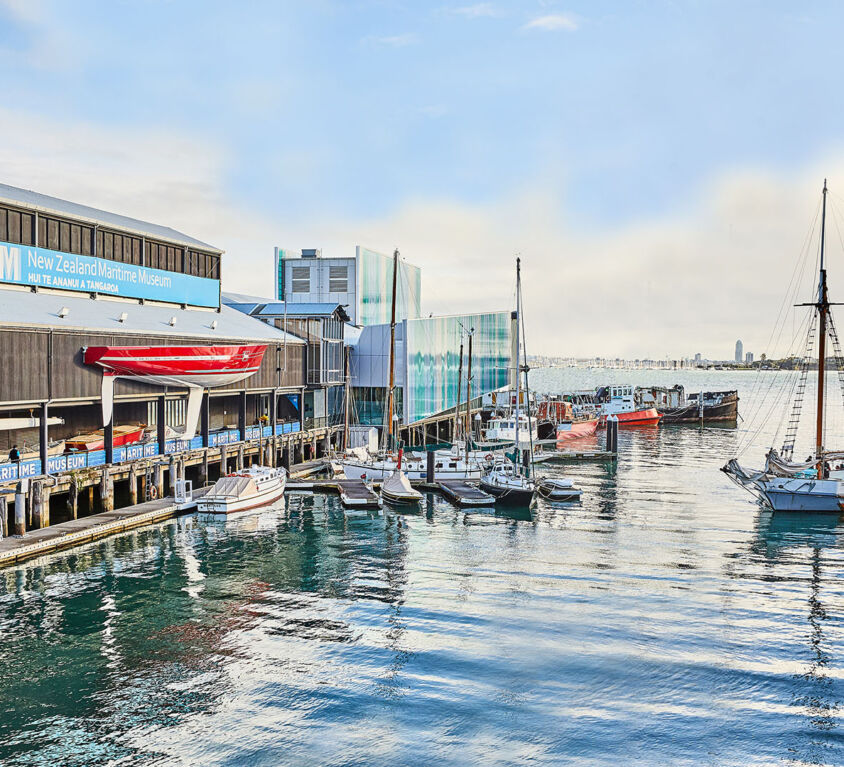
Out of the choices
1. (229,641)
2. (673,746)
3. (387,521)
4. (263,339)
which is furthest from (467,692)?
(263,339)

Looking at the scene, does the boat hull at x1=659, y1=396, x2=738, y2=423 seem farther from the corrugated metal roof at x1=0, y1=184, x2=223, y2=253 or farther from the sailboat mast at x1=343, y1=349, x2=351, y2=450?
the corrugated metal roof at x1=0, y1=184, x2=223, y2=253

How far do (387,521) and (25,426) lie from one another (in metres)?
22.5

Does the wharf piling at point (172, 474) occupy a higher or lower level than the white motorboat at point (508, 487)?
higher

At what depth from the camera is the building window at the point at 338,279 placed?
93000 mm

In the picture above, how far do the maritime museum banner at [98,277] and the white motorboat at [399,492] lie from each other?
2430 centimetres

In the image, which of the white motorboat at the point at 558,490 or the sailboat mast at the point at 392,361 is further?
the sailboat mast at the point at 392,361

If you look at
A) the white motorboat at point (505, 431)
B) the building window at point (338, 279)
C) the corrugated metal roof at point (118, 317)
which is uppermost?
the building window at point (338, 279)

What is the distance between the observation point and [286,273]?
3752 inches

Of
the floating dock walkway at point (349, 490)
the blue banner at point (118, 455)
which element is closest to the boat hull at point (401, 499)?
the floating dock walkway at point (349, 490)

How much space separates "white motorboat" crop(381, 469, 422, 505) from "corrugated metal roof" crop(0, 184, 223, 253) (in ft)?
89.3

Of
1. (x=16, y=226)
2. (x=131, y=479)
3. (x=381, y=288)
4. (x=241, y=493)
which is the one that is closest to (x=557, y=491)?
(x=241, y=493)

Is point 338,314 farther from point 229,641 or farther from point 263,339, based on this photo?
point 229,641

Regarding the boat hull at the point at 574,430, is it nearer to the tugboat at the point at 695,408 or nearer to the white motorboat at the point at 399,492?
the tugboat at the point at 695,408

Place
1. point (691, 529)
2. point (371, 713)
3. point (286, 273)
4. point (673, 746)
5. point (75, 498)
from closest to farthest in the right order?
1. point (673, 746)
2. point (371, 713)
3. point (75, 498)
4. point (691, 529)
5. point (286, 273)
